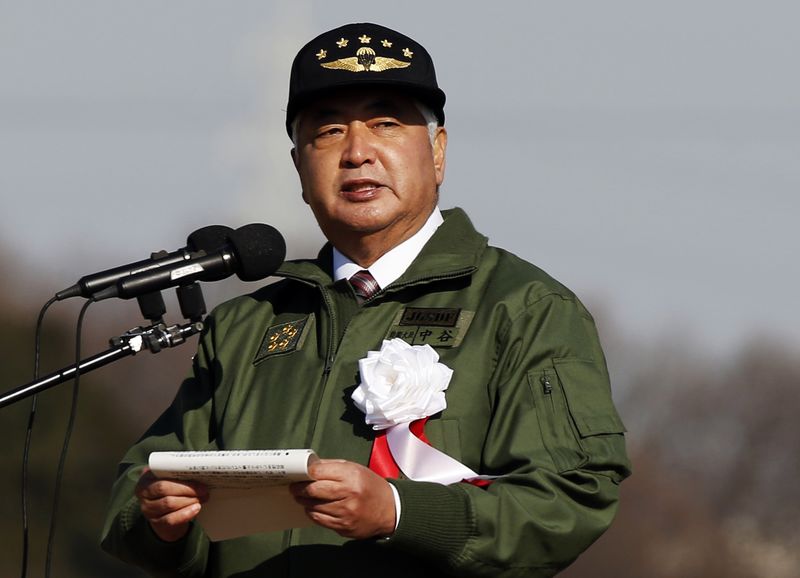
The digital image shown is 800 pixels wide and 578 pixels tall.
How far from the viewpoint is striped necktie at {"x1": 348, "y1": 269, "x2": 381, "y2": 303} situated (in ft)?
15.6

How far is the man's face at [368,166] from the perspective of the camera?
4832 millimetres

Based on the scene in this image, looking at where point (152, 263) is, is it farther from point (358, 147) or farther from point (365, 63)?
point (365, 63)

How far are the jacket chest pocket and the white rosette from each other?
0.72ft

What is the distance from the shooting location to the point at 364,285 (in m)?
4.80

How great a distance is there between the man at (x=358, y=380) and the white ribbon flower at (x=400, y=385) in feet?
0.19

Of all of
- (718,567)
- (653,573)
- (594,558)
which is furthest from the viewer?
(594,558)

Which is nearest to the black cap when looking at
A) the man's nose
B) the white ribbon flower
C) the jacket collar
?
the man's nose

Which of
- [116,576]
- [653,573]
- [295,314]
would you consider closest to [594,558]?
[653,573]

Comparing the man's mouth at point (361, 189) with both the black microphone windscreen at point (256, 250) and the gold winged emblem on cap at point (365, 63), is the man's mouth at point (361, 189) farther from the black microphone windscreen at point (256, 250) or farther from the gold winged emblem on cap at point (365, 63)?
the black microphone windscreen at point (256, 250)

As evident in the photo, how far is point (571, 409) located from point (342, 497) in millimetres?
789

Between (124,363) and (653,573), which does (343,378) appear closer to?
(653,573)

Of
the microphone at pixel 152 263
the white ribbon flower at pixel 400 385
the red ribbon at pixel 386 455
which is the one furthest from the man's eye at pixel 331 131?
the red ribbon at pixel 386 455

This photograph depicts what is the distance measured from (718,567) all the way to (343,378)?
24.1 ft

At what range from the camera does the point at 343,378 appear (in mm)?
4559
